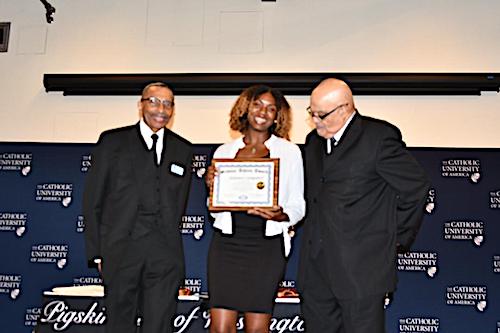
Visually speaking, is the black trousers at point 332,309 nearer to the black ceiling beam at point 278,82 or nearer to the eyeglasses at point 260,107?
the eyeglasses at point 260,107

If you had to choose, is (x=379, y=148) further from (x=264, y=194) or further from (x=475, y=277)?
(x=475, y=277)

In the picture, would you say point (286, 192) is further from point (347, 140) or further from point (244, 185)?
point (347, 140)

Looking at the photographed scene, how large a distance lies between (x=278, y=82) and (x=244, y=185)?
2768 mm

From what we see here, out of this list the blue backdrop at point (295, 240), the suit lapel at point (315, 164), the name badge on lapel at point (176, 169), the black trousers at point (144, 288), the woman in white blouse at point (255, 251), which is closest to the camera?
the suit lapel at point (315, 164)

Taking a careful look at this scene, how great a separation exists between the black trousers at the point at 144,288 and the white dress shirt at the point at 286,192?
1.33 ft

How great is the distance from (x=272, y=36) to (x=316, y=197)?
3585mm

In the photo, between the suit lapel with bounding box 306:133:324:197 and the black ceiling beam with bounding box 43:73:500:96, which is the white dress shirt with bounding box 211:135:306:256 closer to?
the suit lapel with bounding box 306:133:324:197

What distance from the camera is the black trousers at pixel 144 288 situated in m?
3.28

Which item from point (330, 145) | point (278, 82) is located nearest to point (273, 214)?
point (330, 145)

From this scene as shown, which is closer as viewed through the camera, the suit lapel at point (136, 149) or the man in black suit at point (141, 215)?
the man in black suit at point (141, 215)

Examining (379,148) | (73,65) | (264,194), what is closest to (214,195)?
(264,194)

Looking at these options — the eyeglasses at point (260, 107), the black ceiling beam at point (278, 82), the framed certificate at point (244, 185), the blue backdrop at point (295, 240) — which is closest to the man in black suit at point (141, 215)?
the framed certificate at point (244, 185)

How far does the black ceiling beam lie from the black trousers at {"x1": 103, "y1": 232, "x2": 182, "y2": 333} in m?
3.11

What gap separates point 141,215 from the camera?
338cm
